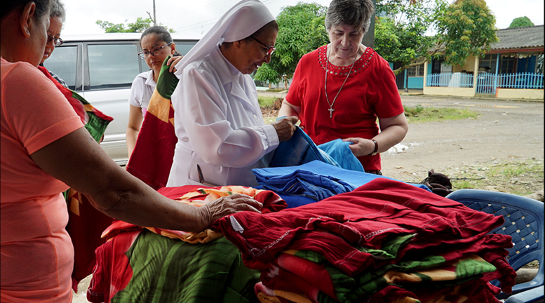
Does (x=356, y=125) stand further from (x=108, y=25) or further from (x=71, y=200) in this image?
(x=108, y=25)

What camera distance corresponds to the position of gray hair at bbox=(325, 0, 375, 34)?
241 cm

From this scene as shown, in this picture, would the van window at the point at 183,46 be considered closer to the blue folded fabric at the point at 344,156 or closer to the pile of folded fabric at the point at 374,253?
the blue folded fabric at the point at 344,156

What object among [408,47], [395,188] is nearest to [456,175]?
[395,188]

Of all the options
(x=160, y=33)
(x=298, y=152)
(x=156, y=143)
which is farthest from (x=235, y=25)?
(x=160, y=33)

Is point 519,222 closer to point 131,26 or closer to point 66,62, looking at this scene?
point 66,62

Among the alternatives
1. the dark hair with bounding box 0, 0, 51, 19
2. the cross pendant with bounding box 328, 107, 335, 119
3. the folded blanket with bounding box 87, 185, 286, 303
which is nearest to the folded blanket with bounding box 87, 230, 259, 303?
the folded blanket with bounding box 87, 185, 286, 303

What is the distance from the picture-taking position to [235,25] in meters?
1.94

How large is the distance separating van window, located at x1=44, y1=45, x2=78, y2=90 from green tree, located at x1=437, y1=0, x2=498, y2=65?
11.2 metres

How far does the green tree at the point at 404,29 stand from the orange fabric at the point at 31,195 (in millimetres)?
11238

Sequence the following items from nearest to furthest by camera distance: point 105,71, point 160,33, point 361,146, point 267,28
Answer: point 267,28, point 361,146, point 160,33, point 105,71

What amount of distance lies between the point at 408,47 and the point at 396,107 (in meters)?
11.4

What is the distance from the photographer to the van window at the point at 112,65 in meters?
5.97

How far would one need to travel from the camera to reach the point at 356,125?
256 centimetres

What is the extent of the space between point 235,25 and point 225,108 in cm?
40
